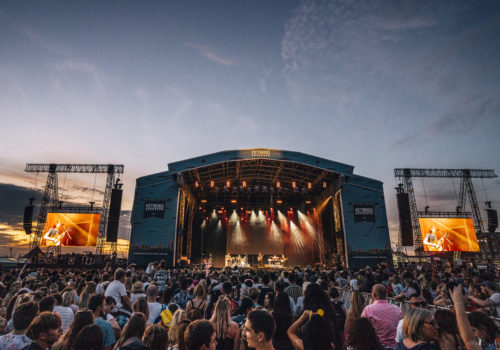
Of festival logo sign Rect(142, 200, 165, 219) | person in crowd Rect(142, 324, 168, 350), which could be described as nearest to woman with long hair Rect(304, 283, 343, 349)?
person in crowd Rect(142, 324, 168, 350)

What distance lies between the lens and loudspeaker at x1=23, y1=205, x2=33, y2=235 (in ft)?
90.1

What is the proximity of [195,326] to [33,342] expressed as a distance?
181 cm

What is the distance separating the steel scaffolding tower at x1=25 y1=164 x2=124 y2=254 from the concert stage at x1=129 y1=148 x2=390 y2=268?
808cm


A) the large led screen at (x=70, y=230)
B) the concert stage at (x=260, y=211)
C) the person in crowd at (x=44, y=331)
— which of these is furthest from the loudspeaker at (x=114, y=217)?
the person in crowd at (x=44, y=331)

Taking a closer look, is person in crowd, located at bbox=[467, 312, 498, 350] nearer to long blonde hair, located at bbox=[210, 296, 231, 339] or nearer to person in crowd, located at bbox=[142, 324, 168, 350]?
long blonde hair, located at bbox=[210, 296, 231, 339]

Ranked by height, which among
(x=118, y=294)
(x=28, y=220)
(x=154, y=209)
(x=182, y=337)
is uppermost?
(x=154, y=209)

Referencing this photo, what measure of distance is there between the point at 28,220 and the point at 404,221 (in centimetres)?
3672

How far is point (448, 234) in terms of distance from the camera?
29.0 meters

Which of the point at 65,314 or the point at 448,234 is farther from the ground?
the point at 448,234

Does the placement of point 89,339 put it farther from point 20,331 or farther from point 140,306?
point 140,306

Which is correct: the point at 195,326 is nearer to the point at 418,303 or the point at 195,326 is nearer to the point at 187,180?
the point at 418,303

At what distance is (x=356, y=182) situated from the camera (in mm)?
23922

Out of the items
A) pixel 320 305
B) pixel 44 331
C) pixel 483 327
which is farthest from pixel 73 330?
pixel 483 327

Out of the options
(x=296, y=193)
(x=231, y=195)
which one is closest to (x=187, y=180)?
(x=231, y=195)
